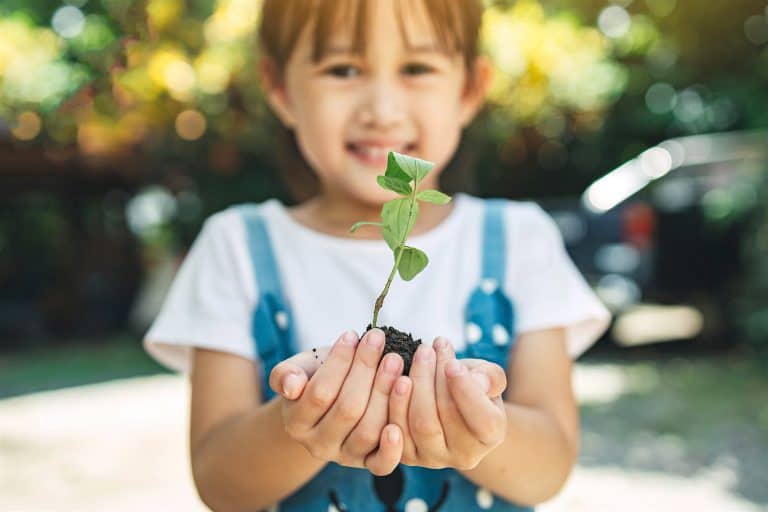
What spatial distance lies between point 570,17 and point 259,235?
254 inches

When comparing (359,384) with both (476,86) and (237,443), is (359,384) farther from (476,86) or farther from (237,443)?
(476,86)

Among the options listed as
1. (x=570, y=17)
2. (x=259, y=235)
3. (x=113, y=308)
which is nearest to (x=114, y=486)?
(x=259, y=235)

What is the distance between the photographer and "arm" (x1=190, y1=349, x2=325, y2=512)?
132 centimetres

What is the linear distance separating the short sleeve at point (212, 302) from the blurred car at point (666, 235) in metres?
5.41

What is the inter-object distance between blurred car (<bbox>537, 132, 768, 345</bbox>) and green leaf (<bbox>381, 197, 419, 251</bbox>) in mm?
5888

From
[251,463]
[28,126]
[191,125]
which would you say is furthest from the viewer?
[191,125]

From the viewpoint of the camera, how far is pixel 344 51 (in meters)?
1.54

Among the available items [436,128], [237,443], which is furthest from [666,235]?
[237,443]

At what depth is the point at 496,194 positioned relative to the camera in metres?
9.69

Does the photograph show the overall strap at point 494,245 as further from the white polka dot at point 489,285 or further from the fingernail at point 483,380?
the fingernail at point 483,380

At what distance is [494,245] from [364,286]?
0.90ft

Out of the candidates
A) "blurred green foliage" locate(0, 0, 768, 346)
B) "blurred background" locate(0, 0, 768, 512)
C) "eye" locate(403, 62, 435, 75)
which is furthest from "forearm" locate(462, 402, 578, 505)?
"blurred green foliage" locate(0, 0, 768, 346)

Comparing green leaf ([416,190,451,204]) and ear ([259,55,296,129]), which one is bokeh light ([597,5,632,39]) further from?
green leaf ([416,190,451,204])

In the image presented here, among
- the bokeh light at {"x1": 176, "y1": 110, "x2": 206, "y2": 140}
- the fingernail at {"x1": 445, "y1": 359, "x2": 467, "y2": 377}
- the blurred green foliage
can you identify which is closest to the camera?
the fingernail at {"x1": 445, "y1": 359, "x2": 467, "y2": 377}
